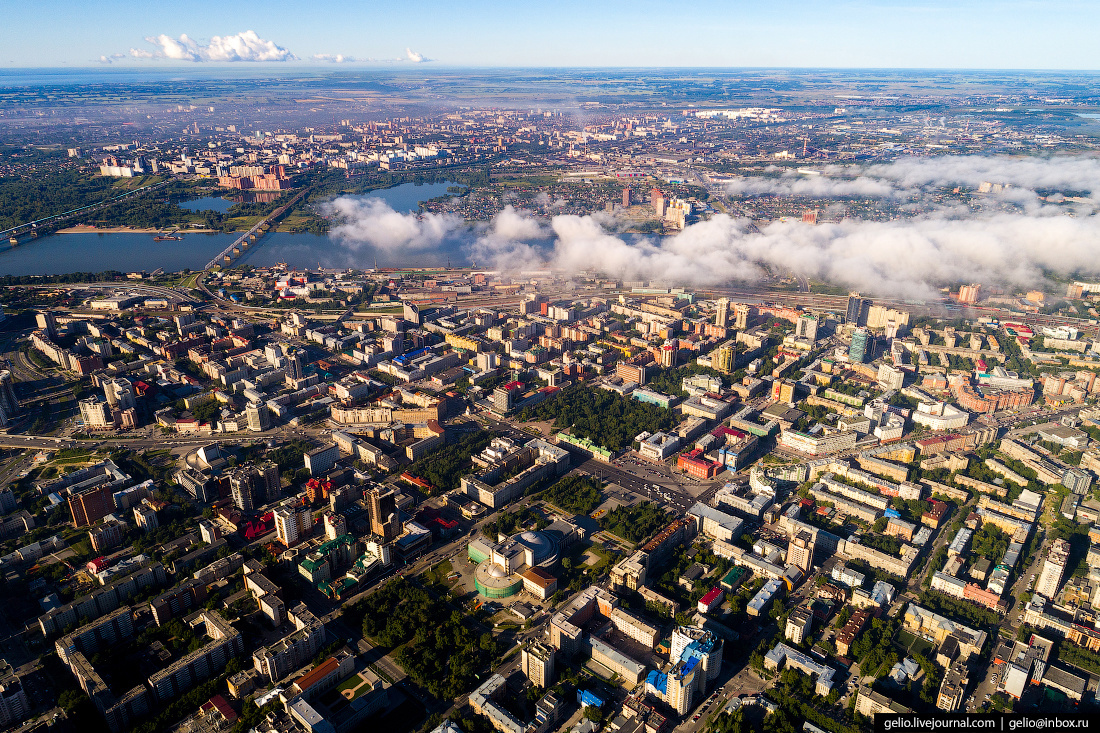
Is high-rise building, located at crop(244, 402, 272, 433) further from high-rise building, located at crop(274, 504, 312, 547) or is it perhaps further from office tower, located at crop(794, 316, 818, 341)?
→ office tower, located at crop(794, 316, 818, 341)

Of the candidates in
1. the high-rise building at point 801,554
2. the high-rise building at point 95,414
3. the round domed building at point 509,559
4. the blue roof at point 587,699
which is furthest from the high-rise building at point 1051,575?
the high-rise building at point 95,414

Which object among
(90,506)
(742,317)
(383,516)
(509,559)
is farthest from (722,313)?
(90,506)

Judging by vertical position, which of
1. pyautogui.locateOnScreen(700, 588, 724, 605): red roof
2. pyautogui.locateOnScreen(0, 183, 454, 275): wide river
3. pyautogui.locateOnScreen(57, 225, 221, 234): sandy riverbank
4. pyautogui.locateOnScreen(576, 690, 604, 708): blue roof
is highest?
pyautogui.locateOnScreen(57, 225, 221, 234): sandy riverbank

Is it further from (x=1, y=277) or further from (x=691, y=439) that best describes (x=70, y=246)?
(x=691, y=439)

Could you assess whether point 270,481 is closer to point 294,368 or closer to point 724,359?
point 294,368

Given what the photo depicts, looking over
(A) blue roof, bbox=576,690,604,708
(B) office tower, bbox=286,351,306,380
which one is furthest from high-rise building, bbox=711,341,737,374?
(A) blue roof, bbox=576,690,604,708

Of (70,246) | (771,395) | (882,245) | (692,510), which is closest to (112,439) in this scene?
(692,510)

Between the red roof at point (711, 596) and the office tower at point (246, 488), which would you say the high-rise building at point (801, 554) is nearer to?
the red roof at point (711, 596)
